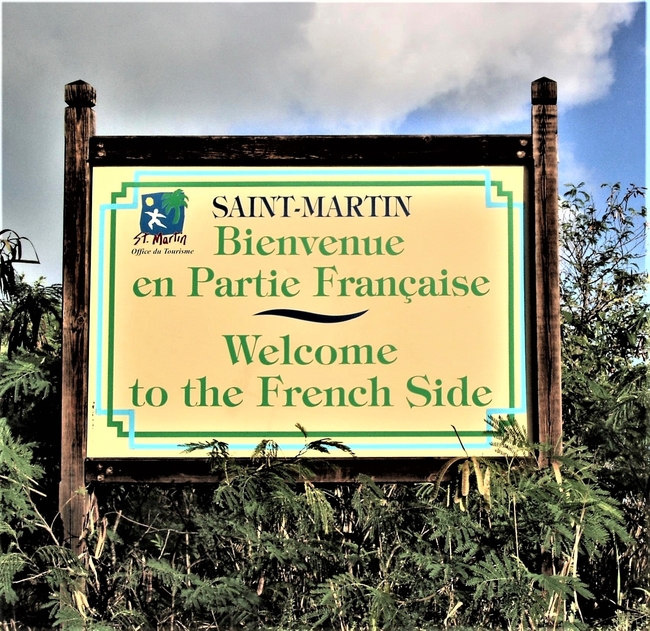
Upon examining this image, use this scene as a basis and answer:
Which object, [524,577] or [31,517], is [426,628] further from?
[31,517]

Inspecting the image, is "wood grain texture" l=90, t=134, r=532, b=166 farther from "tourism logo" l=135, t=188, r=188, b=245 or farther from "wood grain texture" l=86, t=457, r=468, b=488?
"wood grain texture" l=86, t=457, r=468, b=488

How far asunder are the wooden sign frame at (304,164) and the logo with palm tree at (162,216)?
0.79 ft

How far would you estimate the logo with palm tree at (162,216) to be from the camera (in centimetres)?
442

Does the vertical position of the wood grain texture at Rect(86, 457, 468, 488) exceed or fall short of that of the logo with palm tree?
it falls short

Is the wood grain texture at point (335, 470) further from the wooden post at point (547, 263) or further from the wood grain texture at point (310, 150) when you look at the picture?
the wood grain texture at point (310, 150)

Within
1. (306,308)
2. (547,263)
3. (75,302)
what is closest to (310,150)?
(306,308)

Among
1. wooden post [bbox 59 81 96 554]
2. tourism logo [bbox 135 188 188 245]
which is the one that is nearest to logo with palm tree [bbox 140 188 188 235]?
tourism logo [bbox 135 188 188 245]

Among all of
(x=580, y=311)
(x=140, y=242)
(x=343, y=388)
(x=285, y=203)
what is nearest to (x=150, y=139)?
(x=140, y=242)

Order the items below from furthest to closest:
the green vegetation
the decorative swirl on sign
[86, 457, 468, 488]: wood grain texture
→ the decorative swirl on sign, [86, 457, 468, 488]: wood grain texture, the green vegetation

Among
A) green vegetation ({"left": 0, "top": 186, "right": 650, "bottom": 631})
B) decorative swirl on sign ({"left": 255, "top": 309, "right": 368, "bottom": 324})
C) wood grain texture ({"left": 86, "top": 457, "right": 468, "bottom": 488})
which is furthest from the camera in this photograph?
decorative swirl on sign ({"left": 255, "top": 309, "right": 368, "bottom": 324})

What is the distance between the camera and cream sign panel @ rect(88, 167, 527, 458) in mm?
4281

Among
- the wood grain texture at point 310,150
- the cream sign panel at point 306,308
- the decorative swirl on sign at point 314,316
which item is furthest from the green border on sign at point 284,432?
the decorative swirl on sign at point 314,316

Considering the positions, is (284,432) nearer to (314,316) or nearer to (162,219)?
(314,316)

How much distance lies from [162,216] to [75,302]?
2.38ft
